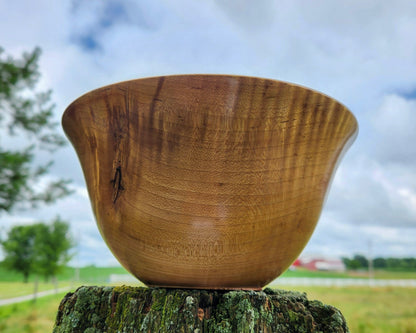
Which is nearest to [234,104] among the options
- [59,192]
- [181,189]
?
[181,189]

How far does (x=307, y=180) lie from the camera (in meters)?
0.94

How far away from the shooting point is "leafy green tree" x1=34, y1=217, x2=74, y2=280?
34.1 feet

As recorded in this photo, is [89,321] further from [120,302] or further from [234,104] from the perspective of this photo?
[234,104]

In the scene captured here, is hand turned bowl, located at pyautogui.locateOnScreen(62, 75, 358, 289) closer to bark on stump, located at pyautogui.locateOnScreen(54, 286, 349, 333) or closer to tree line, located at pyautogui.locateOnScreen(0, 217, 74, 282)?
bark on stump, located at pyautogui.locateOnScreen(54, 286, 349, 333)

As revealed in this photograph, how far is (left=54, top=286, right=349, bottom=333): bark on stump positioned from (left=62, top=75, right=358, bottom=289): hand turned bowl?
5 cm

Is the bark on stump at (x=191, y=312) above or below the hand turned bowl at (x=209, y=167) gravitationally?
below

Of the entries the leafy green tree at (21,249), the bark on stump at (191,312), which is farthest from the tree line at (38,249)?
the bark on stump at (191,312)

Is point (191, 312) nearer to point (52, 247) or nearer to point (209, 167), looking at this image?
point (209, 167)

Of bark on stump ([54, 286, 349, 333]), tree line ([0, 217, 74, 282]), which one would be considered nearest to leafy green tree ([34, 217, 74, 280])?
tree line ([0, 217, 74, 282])

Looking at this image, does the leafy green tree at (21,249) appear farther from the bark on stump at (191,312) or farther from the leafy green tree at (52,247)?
the bark on stump at (191,312)

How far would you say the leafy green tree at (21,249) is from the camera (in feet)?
33.9

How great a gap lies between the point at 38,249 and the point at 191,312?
11064mm

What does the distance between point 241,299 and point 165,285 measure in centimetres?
22

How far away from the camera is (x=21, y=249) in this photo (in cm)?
1062
